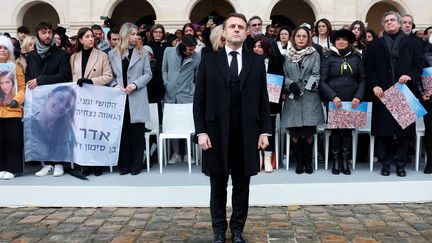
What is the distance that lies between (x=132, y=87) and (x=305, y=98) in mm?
2618

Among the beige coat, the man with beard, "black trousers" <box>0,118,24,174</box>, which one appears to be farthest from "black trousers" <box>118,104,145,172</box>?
"black trousers" <box>0,118,24,174</box>

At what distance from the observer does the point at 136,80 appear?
723 cm

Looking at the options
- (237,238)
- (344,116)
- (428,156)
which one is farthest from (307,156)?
(237,238)

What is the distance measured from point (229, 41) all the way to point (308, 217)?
2.58 metres

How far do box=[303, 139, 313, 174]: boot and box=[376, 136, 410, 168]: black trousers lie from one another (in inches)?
41.8

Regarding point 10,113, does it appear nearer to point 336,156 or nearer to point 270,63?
point 270,63

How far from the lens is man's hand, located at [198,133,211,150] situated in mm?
4656

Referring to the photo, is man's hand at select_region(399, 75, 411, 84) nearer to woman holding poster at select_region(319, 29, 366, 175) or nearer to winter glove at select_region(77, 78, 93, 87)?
woman holding poster at select_region(319, 29, 366, 175)

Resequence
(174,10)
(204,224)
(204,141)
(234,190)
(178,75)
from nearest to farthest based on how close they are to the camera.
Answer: (204,141) → (234,190) → (204,224) → (178,75) → (174,10)

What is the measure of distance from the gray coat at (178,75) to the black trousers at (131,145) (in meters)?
0.87

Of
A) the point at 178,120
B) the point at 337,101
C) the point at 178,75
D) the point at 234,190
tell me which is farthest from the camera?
the point at 178,75

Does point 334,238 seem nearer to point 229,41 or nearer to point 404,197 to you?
point 404,197

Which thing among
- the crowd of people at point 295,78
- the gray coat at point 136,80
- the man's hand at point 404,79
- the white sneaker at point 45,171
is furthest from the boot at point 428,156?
the white sneaker at point 45,171

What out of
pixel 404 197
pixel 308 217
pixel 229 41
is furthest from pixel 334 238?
pixel 229 41
